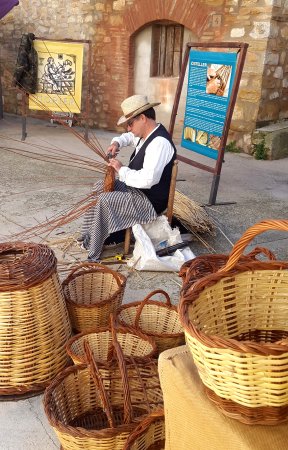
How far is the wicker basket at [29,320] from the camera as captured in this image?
6.96ft

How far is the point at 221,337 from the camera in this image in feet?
3.76

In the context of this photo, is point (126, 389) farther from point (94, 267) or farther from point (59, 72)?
point (59, 72)

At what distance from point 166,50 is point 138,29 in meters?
A: 0.56

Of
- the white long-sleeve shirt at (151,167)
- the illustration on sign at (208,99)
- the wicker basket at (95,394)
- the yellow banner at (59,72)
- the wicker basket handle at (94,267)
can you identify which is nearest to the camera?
the wicker basket at (95,394)

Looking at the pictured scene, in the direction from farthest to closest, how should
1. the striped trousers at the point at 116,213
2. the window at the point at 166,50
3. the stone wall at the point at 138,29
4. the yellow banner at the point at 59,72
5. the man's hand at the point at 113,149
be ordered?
the window at the point at 166,50
the yellow banner at the point at 59,72
the stone wall at the point at 138,29
the man's hand at the point at 113,149
the striped trousers at the point at 116,213

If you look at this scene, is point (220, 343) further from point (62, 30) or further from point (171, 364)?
point (62, 30)

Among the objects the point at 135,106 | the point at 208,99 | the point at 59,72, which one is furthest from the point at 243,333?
the point at 59,72

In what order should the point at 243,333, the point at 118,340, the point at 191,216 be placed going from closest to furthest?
the point at 243,333 < the point at 118,340 < the point at 191,216

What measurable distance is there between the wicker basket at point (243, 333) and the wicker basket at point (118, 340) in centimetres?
79

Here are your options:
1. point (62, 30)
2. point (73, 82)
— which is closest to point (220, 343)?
point (73, 82)

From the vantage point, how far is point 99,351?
242 cm

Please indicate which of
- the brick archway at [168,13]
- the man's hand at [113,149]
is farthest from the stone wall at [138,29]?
the man's hand at [113,149]

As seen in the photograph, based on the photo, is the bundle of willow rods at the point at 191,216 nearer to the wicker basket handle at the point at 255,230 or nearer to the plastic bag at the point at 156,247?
the plastic bag at the point at 156,247

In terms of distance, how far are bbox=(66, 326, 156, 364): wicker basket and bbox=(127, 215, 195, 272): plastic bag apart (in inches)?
44.3
